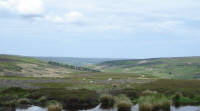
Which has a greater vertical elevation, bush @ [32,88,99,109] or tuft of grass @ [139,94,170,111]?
tuft of grass @ [139,94,170,111]

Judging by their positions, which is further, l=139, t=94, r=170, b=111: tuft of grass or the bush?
the bush

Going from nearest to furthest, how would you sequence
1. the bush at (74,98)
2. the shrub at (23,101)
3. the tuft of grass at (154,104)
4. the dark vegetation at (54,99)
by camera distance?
1. the tuft of grass at (154,104)
2. the bush at (74,98)
3. the dark vegetation at (54,99)
4. the shrub at (23,101)

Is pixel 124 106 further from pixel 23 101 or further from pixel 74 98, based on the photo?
pixel 23 101

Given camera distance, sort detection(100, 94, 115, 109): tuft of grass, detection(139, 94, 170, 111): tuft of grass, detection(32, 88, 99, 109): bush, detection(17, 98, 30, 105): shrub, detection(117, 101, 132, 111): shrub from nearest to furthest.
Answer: detection(139, 94, 170, 111): tuft of grass
detection(117, 101, 132, 111): shrub
detection(100, 94, 115, 109): tuft of grass
detection(32, 88, 99, 109): bush
detection(17, 98, 30, 105): shrub

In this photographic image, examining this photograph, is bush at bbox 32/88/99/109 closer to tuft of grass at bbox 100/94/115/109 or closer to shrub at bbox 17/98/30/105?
tuft of grass at bbox 100/94/115/109

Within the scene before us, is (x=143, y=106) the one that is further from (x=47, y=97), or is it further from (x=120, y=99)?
(x=47, y=97)

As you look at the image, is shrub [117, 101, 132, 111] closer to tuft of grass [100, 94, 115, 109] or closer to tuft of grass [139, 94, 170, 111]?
tuft of grass [139, 94, 170, 111]

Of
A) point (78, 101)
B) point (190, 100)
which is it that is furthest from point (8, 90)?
point (190, 100)

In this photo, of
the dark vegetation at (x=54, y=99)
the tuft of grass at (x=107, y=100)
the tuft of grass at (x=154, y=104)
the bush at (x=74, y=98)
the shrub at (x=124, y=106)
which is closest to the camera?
the tuft of grass at (x=154, y=104)

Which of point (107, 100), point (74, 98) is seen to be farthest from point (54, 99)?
point (107, 100)

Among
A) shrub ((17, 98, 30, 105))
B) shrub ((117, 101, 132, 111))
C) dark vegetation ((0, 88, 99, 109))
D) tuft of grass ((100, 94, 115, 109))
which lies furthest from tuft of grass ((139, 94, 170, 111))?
shrub ((17, 98, 30, 105))

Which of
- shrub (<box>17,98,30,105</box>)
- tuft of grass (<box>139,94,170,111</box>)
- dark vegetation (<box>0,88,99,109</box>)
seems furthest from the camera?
shrub (<box>17,98,30,105</box>)

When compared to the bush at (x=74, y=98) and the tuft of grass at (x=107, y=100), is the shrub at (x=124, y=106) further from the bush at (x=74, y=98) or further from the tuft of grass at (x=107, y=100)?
the bush at (x=74, y=98)

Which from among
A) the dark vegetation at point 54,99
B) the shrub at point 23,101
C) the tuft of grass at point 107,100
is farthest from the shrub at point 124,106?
the shrub at point 23,101
